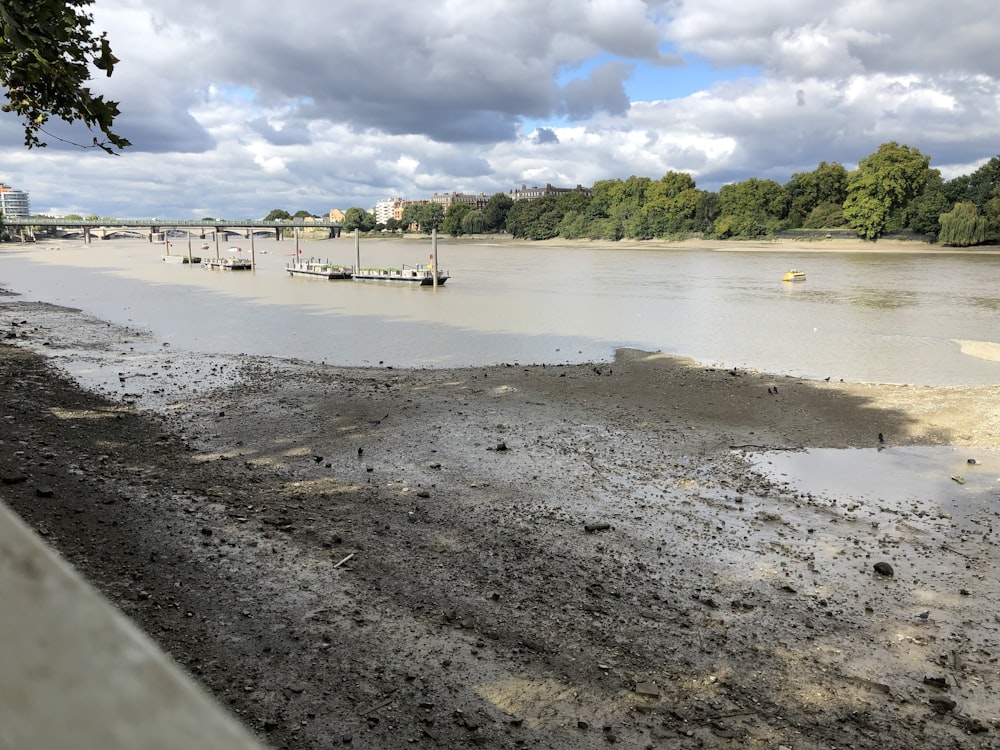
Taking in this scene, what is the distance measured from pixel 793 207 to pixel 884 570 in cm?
12371

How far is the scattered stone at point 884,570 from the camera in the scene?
7.23 metres

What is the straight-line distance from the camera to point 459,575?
6.52m

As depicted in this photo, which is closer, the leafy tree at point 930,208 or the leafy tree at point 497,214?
the leafy tree at point 930,208

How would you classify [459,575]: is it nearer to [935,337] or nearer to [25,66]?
[25,66]

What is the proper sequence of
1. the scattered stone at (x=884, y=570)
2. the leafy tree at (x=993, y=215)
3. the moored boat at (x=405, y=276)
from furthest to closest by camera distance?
the leafy tree at (x=993, y=215)
the moored boat at (x=405, y=276)
the scattered stone at (x=884, y=570)

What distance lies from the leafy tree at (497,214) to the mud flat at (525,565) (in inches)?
6239

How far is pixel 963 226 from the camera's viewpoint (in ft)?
286

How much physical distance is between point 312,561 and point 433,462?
3900 millimetres

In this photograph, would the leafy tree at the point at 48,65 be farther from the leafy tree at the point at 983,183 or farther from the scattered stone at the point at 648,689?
the leafy tree at the point at 983,183

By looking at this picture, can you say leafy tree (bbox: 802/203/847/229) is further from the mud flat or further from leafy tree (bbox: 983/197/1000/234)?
the mud flat

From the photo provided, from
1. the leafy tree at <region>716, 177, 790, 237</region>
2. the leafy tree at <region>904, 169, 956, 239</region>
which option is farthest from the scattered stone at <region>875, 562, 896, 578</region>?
the leafy tree at <region>716, 177, 790, 237</region>

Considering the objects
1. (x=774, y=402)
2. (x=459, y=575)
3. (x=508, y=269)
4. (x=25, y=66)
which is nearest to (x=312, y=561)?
(x=459, y=575)

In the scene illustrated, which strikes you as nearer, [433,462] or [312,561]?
[312,561]

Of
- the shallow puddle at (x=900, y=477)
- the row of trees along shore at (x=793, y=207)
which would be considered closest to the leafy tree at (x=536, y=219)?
the row of trees along shore at (x=793, y=207)
